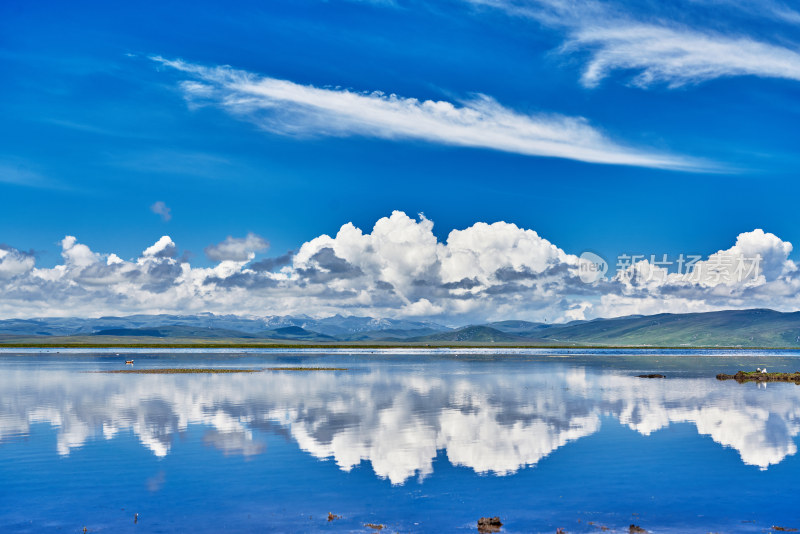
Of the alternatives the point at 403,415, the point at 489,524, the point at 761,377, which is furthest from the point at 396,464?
the point at 761,377

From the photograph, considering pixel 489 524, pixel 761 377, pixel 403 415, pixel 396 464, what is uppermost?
pixel 489 524

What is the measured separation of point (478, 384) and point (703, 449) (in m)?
57.6

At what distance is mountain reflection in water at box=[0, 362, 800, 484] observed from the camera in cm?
4269

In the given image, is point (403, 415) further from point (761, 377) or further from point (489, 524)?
point (761, 377)

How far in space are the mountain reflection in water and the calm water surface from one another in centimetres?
31

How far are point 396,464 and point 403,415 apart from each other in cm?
2277

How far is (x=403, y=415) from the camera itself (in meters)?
60.3

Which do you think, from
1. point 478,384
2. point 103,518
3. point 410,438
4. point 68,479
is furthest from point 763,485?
point 478,384

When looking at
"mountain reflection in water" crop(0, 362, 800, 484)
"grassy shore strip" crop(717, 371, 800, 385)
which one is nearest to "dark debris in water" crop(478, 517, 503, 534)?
"mountain reflection in water" crop(0, 362, 800, 484)

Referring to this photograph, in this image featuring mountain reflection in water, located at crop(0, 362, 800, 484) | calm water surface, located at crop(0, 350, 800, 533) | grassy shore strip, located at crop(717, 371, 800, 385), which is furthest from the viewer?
grassy shore strip, located at crop(717, 371, 800, 385)

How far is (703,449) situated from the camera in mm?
44094

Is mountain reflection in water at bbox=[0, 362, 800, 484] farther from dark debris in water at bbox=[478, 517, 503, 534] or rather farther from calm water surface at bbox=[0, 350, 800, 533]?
dark debris in water at bbox=[478, 517, 503, 534]

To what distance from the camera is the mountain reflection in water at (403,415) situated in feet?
140

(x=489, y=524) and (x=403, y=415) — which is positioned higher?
(x=489, y=524)
